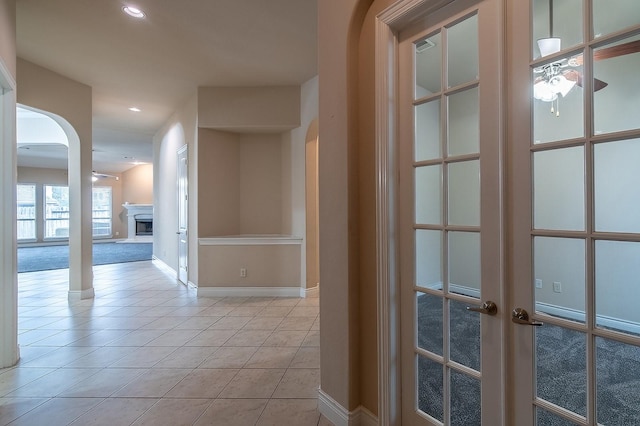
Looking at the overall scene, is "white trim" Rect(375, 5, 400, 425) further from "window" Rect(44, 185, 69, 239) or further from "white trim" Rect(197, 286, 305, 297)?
"window" Rect(44, 185, 69, 239)

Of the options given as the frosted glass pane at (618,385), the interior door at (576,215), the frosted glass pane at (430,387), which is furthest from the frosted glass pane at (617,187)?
the frosted glass pane at (430,387)

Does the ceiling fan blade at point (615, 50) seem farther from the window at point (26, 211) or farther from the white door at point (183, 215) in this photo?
the window at point (26, 211)

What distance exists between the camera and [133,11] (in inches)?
113

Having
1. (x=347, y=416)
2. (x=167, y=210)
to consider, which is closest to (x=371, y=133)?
(x=347, y=416)

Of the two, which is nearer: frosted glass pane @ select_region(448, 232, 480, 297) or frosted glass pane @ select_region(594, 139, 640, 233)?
frosted glass pane @ select_region(594, 139, 640, 233)

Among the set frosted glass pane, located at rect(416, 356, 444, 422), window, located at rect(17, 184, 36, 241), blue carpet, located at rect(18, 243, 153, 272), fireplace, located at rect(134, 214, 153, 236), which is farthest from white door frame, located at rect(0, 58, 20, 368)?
fireplace, located at rect(134, 214, 153, 236)

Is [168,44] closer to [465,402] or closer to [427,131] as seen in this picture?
[427,131]

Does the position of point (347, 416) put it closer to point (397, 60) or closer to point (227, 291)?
point (397, 60)

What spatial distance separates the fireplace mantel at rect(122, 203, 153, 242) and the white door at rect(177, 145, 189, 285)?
8.51 metres

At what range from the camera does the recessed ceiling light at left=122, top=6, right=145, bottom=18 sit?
9.31 feet

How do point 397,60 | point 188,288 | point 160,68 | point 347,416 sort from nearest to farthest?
point 397,60 < point 347,416 < point 160,68 < point 188,288

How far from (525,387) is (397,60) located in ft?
5.14

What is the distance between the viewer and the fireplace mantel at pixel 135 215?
1302cm

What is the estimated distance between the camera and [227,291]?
4.82 meters
